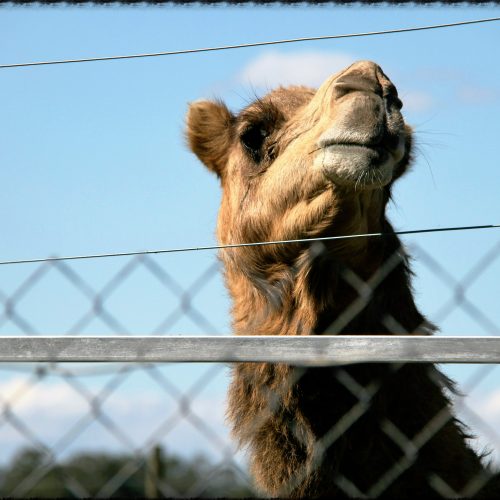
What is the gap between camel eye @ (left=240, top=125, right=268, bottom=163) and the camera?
5289mm

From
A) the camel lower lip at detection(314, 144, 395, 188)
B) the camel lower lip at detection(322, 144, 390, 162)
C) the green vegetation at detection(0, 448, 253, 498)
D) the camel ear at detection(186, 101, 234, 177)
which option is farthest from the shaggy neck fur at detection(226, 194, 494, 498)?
the camel ear at detection(186, 101, 234, 177)

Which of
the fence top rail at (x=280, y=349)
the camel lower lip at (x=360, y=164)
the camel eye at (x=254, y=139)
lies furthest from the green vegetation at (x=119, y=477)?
the camel eye at (x=254, y=139)

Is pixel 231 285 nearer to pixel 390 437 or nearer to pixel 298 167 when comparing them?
pixel 298 167

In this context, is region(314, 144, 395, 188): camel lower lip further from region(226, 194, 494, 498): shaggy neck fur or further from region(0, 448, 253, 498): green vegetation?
region(0, 448, 253, 498): green vegetation

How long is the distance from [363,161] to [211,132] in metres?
2.06

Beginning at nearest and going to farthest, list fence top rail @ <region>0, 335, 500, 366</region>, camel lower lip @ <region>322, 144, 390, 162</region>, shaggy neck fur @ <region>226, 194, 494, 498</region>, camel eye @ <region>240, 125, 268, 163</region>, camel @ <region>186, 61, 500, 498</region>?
fence top rail @ <region>0, 335, 500, 366</region> < camel lower lip @ <region>322, 144, 390, 162</region> < camel @ <region>186, 61, 500, 498</region> < shaggy neck fur @ <region>226, 194, 494, 498</region> < camel eye @ <region>240, 125, 268, 163</region>

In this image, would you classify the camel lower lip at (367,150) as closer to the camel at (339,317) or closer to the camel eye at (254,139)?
the camel at (339,317)

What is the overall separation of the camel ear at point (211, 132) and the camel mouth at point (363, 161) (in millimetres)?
1715

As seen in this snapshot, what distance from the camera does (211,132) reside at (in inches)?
229

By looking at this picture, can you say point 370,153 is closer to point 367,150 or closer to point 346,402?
point 367,150

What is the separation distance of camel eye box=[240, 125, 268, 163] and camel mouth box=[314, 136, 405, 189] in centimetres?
120

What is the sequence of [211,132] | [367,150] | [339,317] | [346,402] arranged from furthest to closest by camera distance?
[211,132] → [339,317] → [346,402] → [367,150]

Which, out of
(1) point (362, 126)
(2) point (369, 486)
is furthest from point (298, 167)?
(2) point (369, 486)

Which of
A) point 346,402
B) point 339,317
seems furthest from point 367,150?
point 346,402
